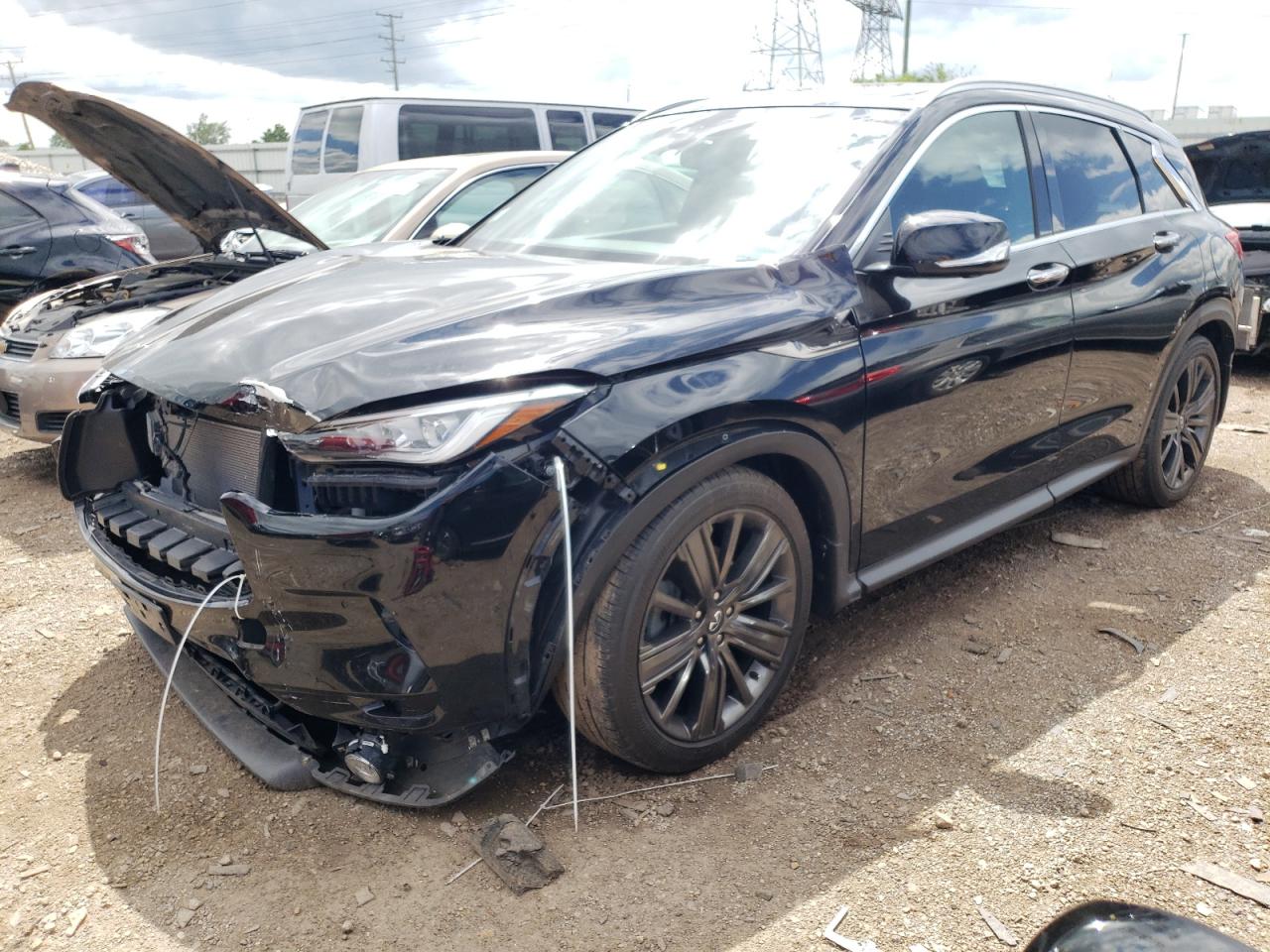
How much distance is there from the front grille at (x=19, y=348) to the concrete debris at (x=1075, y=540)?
5.10 metres

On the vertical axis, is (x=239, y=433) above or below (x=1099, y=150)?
below

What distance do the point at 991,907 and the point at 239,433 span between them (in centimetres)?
206

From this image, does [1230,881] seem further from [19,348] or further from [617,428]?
[19,348]

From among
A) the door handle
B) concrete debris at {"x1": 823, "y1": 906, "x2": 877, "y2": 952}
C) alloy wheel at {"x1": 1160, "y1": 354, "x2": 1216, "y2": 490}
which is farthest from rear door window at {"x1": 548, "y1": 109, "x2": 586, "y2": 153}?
concrete debris at {"x1": 823, "y1": 906, "x2": 877, "y2": 952}

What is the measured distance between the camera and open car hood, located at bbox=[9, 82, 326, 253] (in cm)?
415

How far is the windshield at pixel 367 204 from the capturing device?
19.7ft

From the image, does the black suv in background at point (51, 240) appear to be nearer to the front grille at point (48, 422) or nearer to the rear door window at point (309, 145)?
the front grille at point (48, 422)

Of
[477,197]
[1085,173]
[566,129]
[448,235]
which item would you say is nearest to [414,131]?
[566,129]

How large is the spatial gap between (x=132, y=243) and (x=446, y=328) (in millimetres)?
5993

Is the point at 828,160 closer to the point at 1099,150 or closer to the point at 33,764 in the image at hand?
the point at 1099,150

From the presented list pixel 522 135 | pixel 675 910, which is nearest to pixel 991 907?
pixel 675 910

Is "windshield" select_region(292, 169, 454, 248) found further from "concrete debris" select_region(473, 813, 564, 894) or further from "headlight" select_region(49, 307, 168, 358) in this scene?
"concrete debris" select_region(473, 813, 564, 894)

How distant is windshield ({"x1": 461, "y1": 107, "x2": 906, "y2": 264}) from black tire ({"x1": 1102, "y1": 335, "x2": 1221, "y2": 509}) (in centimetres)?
208

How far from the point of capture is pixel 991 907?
2.26m
